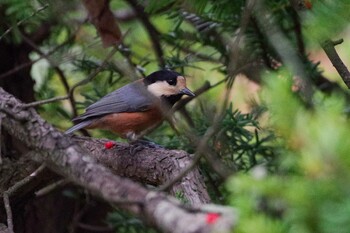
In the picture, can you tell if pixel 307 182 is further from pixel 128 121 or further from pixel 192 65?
pixel 128 121

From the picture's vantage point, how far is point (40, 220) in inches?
83.0

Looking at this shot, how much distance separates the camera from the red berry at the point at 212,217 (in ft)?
2.18

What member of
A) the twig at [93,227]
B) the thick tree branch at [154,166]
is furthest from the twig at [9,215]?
the twig at [93,227]

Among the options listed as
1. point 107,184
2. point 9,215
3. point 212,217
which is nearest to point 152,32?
point 9,215

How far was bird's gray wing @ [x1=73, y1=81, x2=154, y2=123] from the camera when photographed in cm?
231

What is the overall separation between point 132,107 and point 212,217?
1758mm

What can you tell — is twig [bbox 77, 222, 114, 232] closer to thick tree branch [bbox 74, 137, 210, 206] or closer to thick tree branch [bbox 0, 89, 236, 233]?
thick tree branch [bbox 74, 137, 210, 206]

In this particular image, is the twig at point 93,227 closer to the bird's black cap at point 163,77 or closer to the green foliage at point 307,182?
the bird's black cap at point 163,77

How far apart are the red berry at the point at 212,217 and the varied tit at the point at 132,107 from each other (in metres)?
1.62

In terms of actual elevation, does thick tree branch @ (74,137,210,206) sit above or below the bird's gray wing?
below

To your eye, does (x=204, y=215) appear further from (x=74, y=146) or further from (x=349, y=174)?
(x=74, y=146)

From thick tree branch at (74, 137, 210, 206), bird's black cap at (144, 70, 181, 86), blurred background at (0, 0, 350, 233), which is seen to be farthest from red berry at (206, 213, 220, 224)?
bird's black cap at (144, 70, 181, 86)

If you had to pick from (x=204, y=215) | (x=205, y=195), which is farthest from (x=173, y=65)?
(x=204, y=215)

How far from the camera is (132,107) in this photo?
7.94ft
